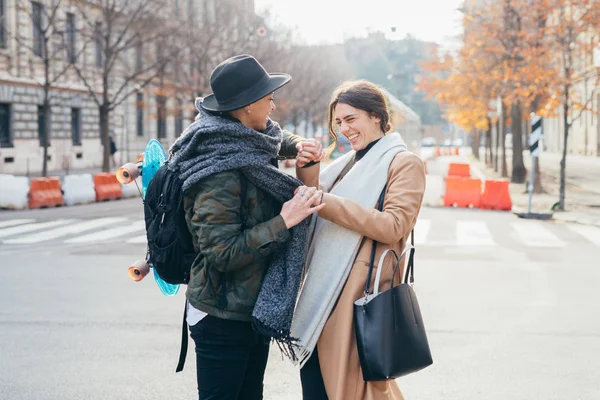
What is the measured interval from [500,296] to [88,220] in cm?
1018

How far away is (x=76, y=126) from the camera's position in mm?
38969

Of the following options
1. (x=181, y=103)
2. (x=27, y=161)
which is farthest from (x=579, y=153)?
(x=27, y=161)

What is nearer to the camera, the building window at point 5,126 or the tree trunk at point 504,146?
the tree trunk at point 504,146

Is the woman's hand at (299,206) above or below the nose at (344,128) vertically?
below

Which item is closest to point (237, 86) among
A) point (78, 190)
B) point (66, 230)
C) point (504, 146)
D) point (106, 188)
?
point (66, 230)

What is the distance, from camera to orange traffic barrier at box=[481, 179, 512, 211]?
61.1 ft

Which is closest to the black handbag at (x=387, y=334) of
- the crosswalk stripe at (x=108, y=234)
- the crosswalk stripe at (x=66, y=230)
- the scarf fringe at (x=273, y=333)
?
the scarf fringe at (x=273, y=333)

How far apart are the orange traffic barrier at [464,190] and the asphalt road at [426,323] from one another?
6.56m

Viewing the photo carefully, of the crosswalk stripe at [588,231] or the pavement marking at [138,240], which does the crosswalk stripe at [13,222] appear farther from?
the crosswalk stripe at [588,231]

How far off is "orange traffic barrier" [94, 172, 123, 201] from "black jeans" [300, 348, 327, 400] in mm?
18816

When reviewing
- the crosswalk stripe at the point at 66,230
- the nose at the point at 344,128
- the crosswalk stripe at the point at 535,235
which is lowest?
the crosswalk stripe at the point at 66,230

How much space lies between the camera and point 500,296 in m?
8.36

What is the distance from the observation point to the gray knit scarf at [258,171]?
112 inches

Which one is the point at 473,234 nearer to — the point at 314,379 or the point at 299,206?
the point at 314,379
